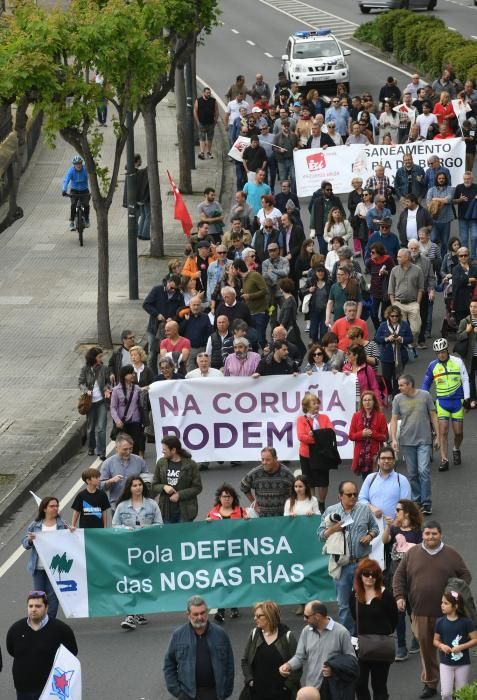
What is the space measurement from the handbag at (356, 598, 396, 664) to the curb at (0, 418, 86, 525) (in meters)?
6.62

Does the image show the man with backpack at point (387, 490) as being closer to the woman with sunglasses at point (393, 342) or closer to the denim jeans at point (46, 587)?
the denim jeans at point (46, 587)

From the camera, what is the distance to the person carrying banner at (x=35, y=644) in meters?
13.0

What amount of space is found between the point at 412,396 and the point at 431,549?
13.7 ft

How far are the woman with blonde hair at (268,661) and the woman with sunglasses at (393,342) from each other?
8.91 meters

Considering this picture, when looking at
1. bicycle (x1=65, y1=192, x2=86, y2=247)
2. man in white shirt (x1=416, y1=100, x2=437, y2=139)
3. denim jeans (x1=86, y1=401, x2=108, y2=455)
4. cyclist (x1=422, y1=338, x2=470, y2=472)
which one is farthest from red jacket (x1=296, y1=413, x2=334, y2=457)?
man in white shirt (x1=416, y1=100, x2=437, y2=139)

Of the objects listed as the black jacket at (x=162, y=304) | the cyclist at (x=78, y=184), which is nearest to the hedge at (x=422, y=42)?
the cyclist at (x=78, y=184)

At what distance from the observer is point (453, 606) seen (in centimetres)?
1302

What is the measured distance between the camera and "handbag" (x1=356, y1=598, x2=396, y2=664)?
43.2 feet

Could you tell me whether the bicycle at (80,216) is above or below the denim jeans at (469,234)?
below

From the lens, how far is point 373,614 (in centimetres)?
1322

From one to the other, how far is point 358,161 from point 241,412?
13175mm

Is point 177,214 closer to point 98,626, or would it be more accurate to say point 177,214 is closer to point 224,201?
point 224,201

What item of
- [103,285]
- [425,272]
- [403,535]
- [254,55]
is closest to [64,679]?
[403,535]

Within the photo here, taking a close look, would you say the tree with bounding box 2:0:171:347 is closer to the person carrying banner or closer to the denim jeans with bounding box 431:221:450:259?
the denim jeans with bounding box 431:221:450:259
